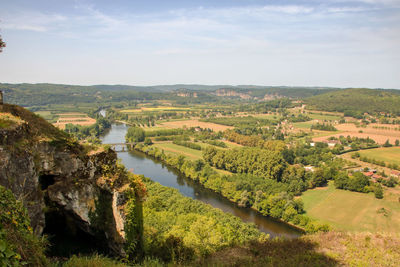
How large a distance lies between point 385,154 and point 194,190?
1944 inches

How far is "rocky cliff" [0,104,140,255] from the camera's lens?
28.8ft

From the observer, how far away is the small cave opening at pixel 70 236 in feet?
32.0

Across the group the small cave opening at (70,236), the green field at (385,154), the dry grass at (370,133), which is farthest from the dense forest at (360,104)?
the small cave opening at (70,236)

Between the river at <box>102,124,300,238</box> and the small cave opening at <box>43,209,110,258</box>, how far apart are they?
7.79 meters

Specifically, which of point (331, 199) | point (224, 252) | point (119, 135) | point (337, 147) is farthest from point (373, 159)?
point (119, 135)

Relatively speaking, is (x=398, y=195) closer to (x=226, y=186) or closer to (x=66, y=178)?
(x=226, y=186)

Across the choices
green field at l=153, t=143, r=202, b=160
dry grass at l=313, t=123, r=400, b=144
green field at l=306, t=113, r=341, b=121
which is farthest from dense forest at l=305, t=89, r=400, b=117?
green field at l=153, t=143, r=202, b=160

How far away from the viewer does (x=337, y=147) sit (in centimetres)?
6594

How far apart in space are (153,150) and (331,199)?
40.5 meters

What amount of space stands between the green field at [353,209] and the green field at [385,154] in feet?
68.0

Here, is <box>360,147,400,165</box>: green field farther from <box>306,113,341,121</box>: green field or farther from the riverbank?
<box>306,113,341,121</box>: green field

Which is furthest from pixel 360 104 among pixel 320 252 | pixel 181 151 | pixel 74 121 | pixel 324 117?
pixel 320 252

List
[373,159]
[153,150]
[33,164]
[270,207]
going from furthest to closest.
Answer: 1. [153,150]
2. [373,159]
3. [270,207]
4. [33,164]

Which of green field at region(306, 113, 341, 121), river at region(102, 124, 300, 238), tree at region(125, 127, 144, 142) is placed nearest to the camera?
river at region(102, 124, 300, 238)
